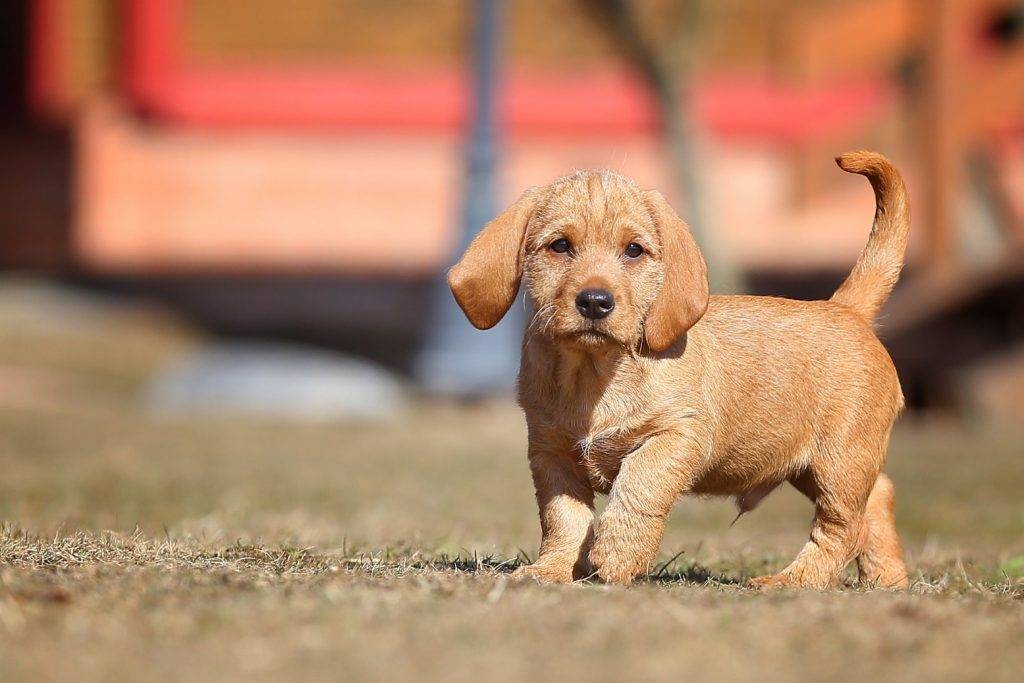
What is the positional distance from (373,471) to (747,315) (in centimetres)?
572

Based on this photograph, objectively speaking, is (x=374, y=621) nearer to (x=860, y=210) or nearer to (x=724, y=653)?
(x=724, y=653)

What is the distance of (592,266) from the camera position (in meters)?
4.86

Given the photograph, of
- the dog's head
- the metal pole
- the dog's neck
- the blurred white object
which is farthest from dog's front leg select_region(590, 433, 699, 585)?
the metal pole

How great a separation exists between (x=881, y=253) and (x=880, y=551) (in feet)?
3.45

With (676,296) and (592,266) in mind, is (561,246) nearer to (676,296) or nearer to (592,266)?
(592,266)

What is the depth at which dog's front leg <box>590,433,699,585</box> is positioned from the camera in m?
4.82

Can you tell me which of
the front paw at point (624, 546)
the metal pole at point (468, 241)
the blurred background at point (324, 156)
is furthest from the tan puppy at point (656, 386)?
the blurred background at point (324, 156)

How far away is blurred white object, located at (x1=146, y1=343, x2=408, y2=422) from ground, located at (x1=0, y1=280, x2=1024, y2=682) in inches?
160

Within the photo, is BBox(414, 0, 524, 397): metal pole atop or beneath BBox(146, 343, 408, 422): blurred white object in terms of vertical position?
atop

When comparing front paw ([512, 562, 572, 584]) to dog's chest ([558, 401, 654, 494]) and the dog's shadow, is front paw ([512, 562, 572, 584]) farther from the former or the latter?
dog's chest ([558, 401, 654, 494])

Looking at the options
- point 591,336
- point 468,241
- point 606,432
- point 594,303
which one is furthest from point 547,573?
point 468,241

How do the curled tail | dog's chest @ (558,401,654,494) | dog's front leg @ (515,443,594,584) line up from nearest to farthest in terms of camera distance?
dog's chest @ (558,401,654,494)
dog's front leg @ (515,443,594,584)
the curled tail

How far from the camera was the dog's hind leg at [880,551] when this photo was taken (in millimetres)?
5477

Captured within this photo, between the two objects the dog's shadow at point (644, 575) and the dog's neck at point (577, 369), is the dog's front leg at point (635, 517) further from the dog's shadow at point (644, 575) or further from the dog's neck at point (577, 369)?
the dog's neck at point (577, 369)
